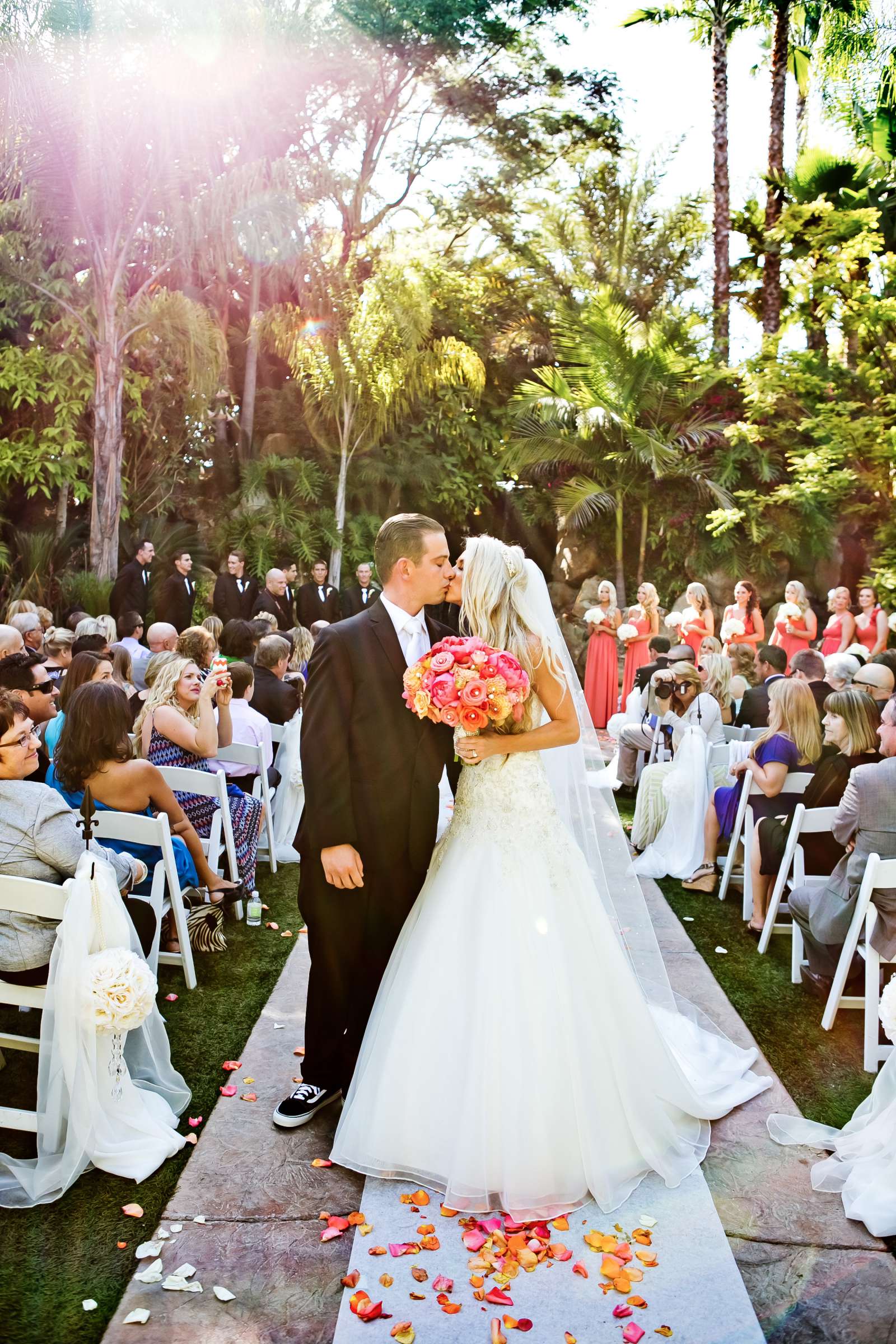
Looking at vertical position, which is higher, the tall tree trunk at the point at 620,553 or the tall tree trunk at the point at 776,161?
the tall tree trunk at the point at 776,161

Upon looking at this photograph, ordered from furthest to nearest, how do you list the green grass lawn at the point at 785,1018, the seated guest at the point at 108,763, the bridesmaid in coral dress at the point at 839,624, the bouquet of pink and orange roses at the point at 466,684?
the bridesmaid in coral dress at the point at 839,624 → the seated guest at the point at 108,763 → the green grass lawn at the point at 785,1018 → the bouquet of pink and orange roses at the point at 466,684

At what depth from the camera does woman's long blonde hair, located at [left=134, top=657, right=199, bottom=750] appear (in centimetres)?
561

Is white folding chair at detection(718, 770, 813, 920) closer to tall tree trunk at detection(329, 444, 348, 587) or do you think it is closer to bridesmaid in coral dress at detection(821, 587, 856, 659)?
bridesmaid in coral dress at detection(821, 587, 856, 659)

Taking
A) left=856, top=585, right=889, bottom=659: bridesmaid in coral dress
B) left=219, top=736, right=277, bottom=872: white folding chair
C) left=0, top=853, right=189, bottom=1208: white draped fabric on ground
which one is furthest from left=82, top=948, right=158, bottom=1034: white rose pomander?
left=856, top=585, right=889, bottom=659: bridesmaid in coral dress

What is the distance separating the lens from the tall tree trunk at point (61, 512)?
52.0 feet

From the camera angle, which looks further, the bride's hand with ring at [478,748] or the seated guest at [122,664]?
the seated guest at [122,664]

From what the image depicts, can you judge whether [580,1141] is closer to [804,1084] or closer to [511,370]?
[804,1084]

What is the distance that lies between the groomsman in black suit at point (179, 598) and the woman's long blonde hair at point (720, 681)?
22.2ft

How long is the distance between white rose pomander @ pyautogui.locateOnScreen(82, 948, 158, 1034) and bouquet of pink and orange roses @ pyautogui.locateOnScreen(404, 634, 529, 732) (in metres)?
1.22

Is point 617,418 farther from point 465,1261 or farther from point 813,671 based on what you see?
point 465,1261

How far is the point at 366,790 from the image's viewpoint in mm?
3459

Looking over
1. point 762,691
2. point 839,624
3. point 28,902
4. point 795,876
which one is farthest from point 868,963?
point 839,624

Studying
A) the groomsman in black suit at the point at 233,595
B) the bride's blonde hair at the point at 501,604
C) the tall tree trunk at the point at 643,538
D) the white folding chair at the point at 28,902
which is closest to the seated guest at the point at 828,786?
the bride's blonde hair at the point at 501,604

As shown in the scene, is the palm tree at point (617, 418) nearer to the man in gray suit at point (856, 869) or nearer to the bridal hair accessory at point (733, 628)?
the bridal hair accessory at point (733, 628)
